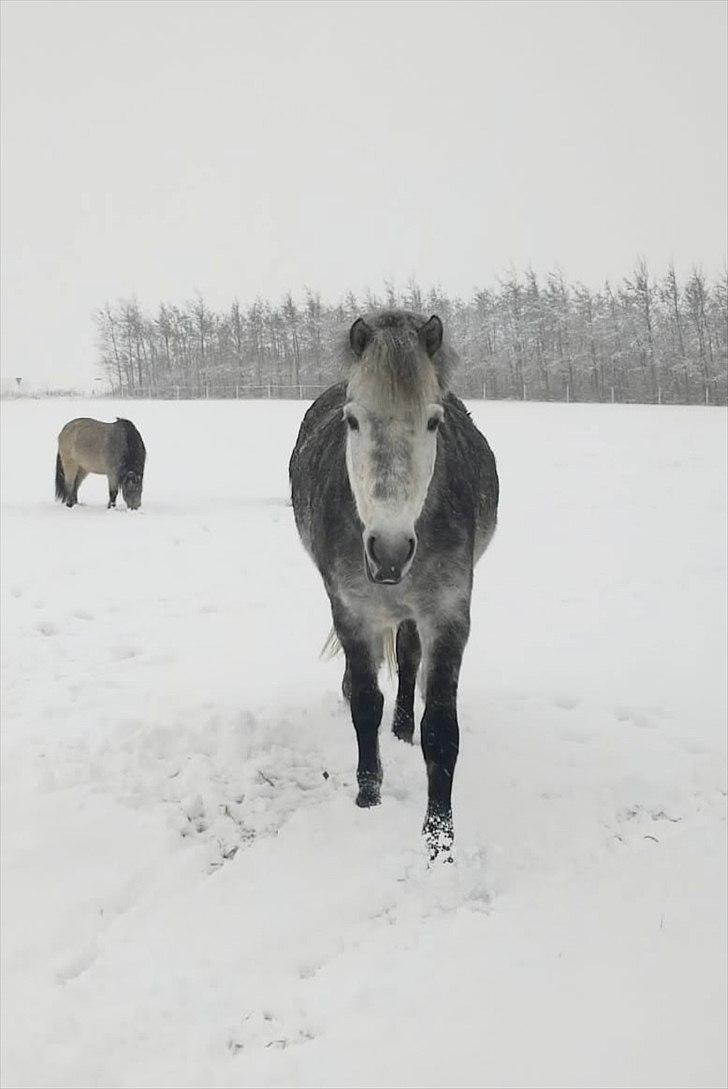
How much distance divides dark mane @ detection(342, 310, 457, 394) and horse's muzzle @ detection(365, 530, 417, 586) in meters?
0.64

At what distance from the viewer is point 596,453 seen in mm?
26109

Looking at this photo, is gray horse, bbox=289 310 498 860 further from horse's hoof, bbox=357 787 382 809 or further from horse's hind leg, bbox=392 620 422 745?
horse's hind leg, bbox=392 620 422 745

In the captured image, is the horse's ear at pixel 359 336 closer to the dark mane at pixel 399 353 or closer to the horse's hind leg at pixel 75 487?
the dark mane at pixel 399 353

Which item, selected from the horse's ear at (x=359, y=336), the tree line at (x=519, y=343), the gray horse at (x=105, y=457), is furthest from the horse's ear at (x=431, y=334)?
the tree line at (x=519, y=343)

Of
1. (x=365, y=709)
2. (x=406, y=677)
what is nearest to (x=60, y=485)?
(x=406, y=677)

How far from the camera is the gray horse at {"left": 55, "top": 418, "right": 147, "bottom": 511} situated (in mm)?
15398

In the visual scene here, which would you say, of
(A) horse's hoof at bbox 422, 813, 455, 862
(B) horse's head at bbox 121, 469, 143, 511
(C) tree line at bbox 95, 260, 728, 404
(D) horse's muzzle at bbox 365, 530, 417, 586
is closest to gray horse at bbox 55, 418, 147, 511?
(B) horse's head at bbox 121, 469, 143, 511

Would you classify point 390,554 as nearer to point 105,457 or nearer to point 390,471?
point 390,471

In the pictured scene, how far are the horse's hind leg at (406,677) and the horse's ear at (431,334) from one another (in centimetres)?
200

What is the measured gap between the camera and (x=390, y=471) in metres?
3.24

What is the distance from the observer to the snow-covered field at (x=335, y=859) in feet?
8.47

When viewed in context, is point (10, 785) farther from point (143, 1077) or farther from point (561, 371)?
point (561, 371)

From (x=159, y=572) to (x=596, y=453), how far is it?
19225mm

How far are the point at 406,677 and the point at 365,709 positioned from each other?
108 centimetres
